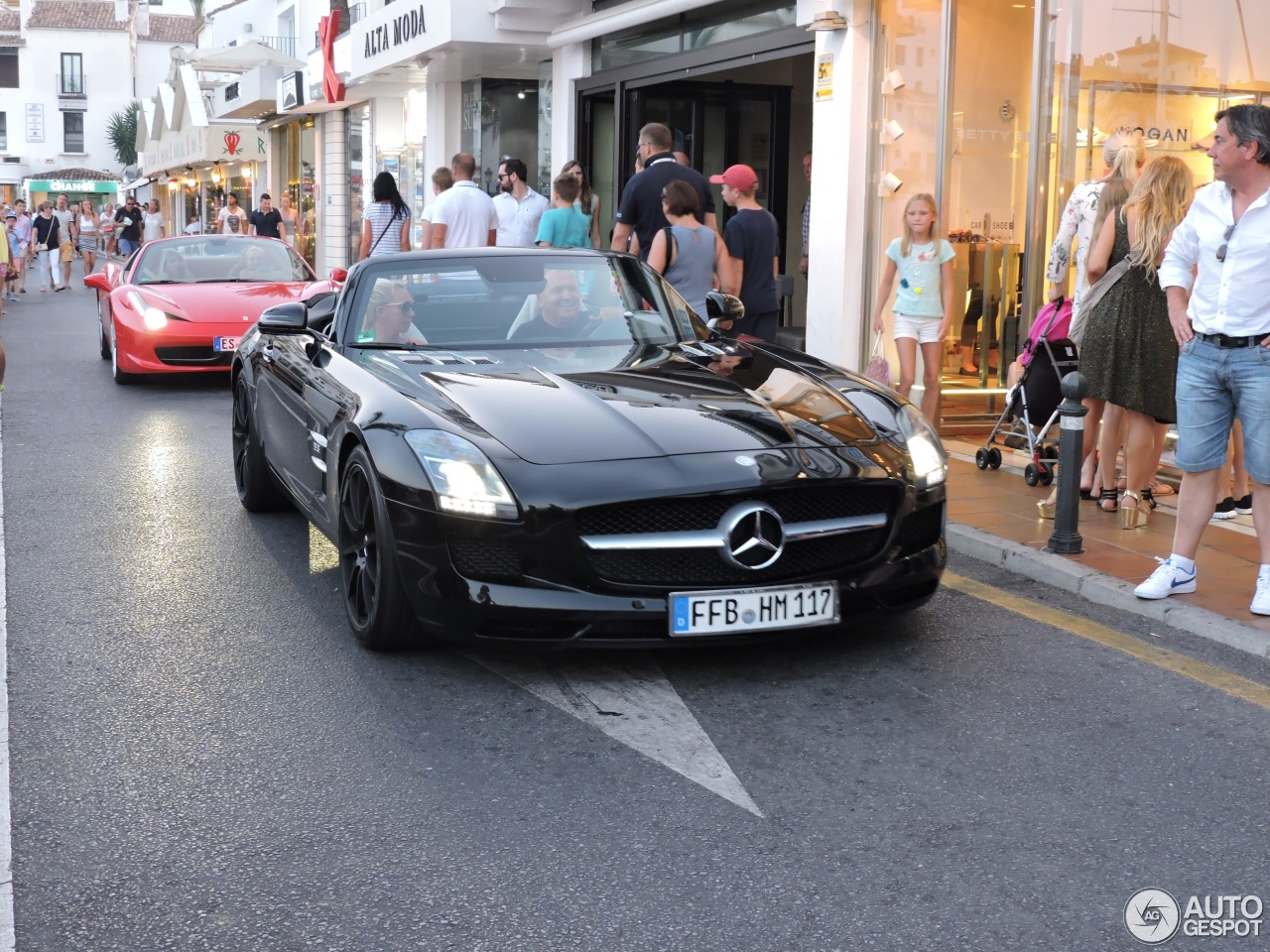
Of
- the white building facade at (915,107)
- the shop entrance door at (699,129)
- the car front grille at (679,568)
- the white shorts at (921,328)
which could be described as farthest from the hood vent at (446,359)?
the shop entrance door at (699,129)

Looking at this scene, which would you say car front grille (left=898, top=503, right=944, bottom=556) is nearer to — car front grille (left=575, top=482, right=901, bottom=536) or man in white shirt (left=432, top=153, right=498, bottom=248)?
car front grille (left=575, top=482, right=901, bottom=536)

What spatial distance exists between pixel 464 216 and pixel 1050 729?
9.14 meters

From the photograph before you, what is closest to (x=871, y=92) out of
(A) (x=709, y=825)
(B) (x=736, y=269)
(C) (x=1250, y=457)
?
(B) (x=736, y=269)

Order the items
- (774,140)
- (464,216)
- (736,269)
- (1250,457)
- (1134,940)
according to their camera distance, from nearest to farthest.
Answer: (1134,940)
(1250,457)
(736,269)
(464,216)
(774,140)

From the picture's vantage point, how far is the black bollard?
608 centimetres

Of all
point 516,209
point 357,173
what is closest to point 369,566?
point 516,209

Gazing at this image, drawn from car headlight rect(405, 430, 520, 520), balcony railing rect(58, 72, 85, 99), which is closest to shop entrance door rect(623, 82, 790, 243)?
car headlight rect(405, 430, 520, 520)

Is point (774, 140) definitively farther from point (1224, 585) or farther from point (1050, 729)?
point (1050, 729)

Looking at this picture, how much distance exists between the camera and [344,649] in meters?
4.90

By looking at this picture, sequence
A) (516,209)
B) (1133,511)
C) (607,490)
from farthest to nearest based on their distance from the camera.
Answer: (516,209) < (1133,511) < (607,490)

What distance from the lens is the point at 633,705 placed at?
4289mm

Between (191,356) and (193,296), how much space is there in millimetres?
560

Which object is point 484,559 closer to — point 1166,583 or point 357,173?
point 1166,583

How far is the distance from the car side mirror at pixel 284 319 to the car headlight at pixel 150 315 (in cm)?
663
